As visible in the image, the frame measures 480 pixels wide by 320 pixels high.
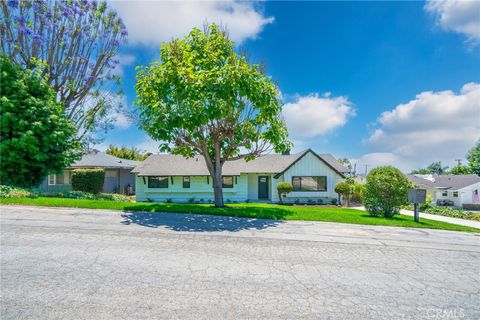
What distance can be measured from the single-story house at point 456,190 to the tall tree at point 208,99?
29.3 meters

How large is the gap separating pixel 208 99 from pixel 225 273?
6862mm

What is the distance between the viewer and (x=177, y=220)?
9.32 meters

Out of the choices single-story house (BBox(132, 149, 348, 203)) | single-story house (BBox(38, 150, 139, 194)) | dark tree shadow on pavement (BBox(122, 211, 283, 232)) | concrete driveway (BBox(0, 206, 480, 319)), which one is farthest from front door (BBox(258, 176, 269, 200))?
concrete driveway (BBox(0, 206, 480, 319))

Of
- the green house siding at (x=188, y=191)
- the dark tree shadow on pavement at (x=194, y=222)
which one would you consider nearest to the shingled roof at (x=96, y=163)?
the green house siding at (x=188, y=191)

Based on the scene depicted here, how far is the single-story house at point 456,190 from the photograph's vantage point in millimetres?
33781

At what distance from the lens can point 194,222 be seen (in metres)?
9.11

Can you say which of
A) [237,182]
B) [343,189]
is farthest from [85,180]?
[343,189]

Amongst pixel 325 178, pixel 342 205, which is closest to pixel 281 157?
pixel 325 178

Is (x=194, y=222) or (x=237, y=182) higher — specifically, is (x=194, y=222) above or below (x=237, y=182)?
below

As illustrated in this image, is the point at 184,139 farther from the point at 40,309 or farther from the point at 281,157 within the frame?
the point at 281,157

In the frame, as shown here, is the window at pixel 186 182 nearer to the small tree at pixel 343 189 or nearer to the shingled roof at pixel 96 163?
the shingled roof at pixel 96 163

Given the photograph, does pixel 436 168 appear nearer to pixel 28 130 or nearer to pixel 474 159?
pixel 474 159

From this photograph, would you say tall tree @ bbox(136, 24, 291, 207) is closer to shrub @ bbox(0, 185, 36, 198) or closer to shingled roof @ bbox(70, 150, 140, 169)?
shrub @ bbox(0, 185, 36, 198)

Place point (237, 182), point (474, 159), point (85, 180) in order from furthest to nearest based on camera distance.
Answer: point (474, 159), point (237, 182), point (85, 180)
